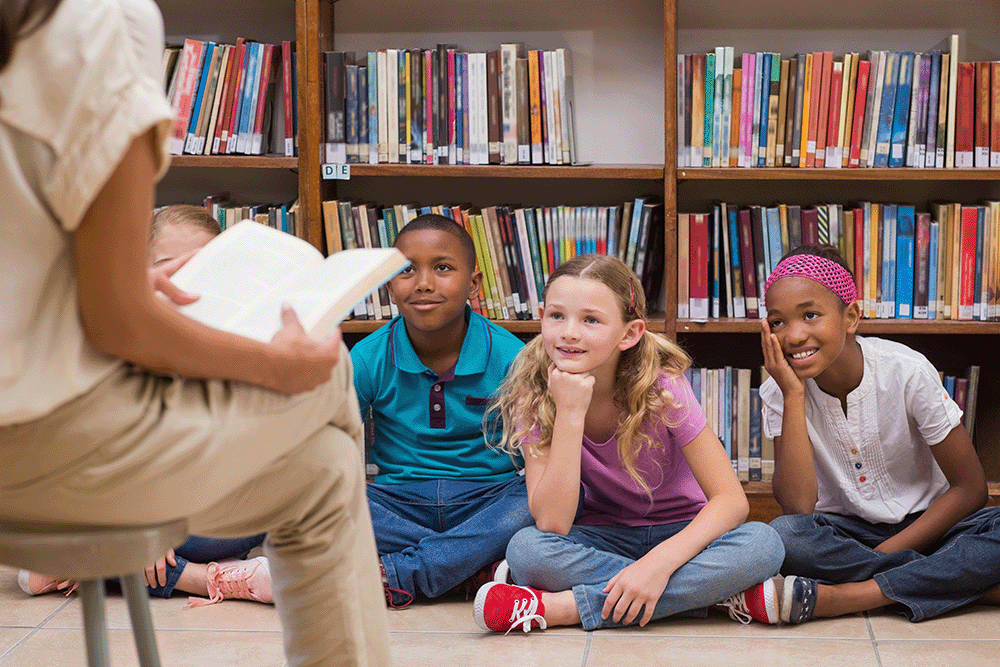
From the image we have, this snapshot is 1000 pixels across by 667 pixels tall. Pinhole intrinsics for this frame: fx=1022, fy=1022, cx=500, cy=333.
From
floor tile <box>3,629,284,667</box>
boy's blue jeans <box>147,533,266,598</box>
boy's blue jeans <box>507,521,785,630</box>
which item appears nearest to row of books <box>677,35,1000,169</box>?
boy's blue jeans <box>507,521,785,630</box>

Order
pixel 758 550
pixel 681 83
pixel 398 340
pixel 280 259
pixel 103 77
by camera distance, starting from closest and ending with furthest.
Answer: pixel 103 77
pixel 280 259
pixel 758 550
pixel 398 340
pixel 681 83

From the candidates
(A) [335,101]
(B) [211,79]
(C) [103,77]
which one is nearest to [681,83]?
(A) [335,101]

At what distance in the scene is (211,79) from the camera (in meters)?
2.45

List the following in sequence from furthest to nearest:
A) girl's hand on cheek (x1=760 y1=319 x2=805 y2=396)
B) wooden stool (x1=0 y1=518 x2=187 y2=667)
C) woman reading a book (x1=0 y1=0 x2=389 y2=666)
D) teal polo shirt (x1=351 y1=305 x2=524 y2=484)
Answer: teal polo shirt (x1=351 y1=305 x2=524 y2=484) → girl's hand on cheek (x1=760 y1=319 x2=805 y2=396) → wooden stool (x1=0 y1=518 x2=187 y2=667) → woman reading a book (x1=0 y1=0 x2=389 y2=666)

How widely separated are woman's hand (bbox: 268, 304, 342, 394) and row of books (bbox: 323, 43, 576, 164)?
5.15 feet

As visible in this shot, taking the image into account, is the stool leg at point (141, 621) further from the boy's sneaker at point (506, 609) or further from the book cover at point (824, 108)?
the book cover at point (824, 108)

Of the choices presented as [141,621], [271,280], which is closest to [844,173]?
[271,280]

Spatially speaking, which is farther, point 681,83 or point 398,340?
point 681,83

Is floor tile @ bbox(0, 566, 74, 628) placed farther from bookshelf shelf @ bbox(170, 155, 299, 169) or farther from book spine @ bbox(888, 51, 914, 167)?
book spine @ bbox(888, 51, 914, 167)

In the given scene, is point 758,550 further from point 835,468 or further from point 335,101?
point 335,101

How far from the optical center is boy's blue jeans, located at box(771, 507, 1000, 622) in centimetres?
173

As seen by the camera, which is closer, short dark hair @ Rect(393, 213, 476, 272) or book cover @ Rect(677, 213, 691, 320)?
short dark hair @ Rect(393, 213, 476, 272)

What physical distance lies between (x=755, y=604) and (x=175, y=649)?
3.13 ft

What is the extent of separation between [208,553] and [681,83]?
145cm
